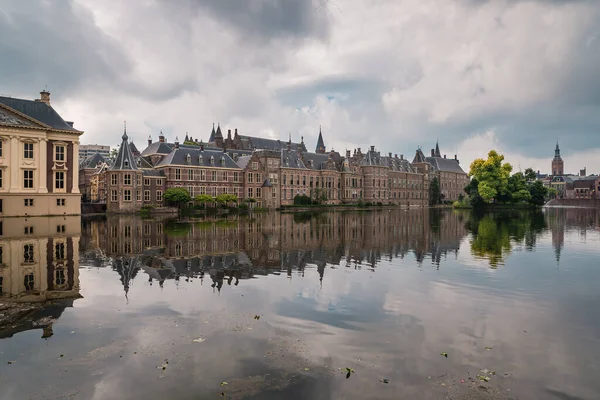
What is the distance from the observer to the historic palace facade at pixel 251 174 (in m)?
63.4

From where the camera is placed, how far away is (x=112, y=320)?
10.3 meters

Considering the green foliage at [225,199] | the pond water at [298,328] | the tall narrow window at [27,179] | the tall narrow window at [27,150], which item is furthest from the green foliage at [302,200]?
the pond water at [298,328]

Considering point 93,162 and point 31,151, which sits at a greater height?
point 93,162

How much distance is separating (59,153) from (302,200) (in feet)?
152

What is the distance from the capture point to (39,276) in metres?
14.5

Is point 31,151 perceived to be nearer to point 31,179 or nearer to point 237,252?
point 31,179

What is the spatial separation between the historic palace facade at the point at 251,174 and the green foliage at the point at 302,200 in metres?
2.26

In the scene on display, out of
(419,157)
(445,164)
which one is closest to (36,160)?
(419,157)

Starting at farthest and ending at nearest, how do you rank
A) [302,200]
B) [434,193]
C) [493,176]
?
[434,193]
[493,176]
[302,200]

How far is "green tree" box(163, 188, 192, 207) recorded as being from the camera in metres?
63.4

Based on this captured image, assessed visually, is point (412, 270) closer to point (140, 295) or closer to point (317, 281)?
point (317, 281)

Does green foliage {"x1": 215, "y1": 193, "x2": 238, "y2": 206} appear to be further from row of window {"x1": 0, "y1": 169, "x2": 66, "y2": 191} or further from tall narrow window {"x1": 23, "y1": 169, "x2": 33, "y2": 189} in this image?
tall narrow window {"x1": 23, "y1": 169, "x2": 33, "y2": 189}

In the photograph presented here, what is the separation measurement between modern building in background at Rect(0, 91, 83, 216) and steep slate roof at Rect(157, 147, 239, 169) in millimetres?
20606

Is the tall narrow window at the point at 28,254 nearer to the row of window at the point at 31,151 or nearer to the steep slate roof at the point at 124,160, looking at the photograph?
the row of window at the point at 31,151
